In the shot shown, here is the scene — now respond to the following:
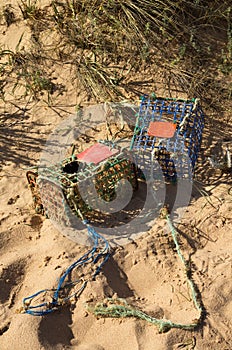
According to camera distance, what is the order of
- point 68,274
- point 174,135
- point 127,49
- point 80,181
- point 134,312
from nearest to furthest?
1. point 134,312
2. point 68,274
3. point 80,181
4. point 174,135
5. point 127,49

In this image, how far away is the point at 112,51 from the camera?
5.50 m

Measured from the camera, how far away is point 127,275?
4070mm

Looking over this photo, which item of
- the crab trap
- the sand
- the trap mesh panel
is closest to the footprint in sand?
the sand

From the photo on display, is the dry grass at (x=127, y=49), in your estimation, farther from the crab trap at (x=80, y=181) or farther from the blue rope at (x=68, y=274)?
the blue rope at (x=68, y=274)

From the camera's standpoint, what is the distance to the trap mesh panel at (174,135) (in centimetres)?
461

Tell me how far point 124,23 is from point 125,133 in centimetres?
118

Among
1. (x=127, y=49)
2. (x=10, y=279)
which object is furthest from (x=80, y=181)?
(x=127, y=49)

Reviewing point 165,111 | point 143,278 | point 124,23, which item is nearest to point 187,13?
point 124,23

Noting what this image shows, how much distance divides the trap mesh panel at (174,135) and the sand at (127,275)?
186 mm

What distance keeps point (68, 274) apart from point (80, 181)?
0.65 metres

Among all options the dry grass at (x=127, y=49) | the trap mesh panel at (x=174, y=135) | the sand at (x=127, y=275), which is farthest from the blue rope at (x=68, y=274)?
the dry grass at (x=127, y=49)

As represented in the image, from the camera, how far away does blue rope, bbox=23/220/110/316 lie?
3.86 metres

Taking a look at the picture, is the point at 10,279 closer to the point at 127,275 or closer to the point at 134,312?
the point at 127,275

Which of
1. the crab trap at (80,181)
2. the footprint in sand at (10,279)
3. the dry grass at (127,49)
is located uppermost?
the dry grass at (127,49)
